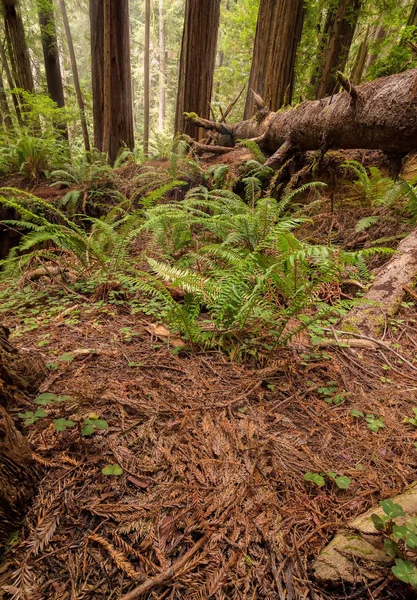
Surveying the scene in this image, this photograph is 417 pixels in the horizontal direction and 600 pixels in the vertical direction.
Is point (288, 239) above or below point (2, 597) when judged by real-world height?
above

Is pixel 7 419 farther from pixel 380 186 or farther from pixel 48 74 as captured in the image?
pixel 48 74

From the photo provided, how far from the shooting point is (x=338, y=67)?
6.25 m

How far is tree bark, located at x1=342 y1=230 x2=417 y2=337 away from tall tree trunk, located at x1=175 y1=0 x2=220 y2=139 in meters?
5.23

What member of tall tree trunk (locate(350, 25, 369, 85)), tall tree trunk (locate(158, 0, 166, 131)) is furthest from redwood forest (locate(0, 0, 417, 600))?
Result: tall tree trunk (locate(158, 0, 166, 131))

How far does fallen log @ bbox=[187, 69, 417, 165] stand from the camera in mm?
2816

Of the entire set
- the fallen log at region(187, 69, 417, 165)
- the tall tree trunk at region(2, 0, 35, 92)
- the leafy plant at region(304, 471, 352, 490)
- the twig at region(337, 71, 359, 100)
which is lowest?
the leafy plant at region(304, 471, 352, 490)

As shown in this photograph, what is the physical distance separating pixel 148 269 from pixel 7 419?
2035 mm

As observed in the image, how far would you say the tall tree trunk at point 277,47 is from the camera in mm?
5547

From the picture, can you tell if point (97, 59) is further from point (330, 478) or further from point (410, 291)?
point (330, 478)

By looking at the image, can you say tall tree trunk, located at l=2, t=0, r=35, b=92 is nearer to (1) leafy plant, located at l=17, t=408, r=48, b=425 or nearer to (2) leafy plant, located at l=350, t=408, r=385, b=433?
(1) leafy plant, located at l=17, t=408, r=48, b=425

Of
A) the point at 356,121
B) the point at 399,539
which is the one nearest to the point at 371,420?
the point at 399,539

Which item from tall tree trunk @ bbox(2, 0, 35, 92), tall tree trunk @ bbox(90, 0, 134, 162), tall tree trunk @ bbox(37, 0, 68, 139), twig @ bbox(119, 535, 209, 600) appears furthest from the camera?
tall tree trunk @ bbox(37, 0, 68, 139)

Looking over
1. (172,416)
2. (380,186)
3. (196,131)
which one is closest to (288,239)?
(172,416)

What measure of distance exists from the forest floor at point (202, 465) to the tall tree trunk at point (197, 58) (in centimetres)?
600
